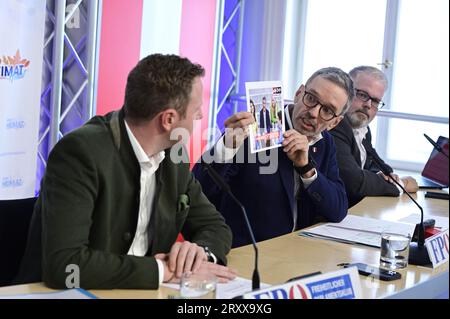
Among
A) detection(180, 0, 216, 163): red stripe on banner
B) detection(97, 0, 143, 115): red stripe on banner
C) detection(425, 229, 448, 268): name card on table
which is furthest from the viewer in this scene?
detection(180, 0, 216, 163): red stripe on banner

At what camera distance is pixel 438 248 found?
2375 millimetres

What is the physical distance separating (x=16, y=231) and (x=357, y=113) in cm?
214

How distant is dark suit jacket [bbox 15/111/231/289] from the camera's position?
1.90 m

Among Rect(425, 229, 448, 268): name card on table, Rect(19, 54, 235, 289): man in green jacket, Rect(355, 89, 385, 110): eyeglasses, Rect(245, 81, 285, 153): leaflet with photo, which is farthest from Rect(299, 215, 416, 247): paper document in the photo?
Rect(355, 89, 385, 110): eyeglasses

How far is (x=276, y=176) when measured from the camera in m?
2.97

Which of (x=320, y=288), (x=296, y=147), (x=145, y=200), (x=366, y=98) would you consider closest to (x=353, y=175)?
(x=366, y=98)

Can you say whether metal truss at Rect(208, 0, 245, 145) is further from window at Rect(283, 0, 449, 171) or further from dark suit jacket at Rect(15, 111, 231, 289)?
dark suit jacket at Rect(15, 111, 231, 289)

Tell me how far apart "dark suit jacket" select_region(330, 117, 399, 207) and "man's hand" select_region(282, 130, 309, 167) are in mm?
708

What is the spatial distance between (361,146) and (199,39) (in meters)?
2.14

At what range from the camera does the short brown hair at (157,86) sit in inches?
82.8

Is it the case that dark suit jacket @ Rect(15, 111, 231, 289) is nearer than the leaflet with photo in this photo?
Yes

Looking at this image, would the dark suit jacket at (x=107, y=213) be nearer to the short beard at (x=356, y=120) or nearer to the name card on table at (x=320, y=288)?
the name card on table at (x=320, y=288)
